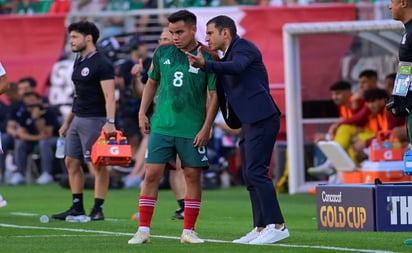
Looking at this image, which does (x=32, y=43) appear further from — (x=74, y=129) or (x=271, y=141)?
(x=271, y=141)

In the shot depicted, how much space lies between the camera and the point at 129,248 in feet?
37.1

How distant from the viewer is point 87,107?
15.4 metres

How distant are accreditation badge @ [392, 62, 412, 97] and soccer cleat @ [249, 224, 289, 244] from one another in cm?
164

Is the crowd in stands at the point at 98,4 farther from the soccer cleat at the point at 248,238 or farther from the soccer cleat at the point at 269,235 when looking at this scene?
the soccer cleat at the point at 269,235

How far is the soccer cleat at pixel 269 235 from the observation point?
1172 cm

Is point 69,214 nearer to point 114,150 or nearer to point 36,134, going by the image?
point 114,150

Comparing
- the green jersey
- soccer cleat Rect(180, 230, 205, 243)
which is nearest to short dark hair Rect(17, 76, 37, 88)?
the green jersey

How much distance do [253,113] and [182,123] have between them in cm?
63

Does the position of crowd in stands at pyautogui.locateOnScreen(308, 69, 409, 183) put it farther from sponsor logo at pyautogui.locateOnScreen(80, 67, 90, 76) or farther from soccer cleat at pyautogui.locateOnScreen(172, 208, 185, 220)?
sponsor logo at pyautogui.locateOnScreen(80, 67, 90, 76)

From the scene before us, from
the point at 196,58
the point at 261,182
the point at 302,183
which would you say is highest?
the point at 196,58

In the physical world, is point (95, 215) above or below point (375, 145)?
below

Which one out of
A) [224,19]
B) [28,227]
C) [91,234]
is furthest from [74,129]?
[224,19]

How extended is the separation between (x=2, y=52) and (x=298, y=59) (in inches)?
302

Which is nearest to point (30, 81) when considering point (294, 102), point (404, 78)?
point (294, 102)
